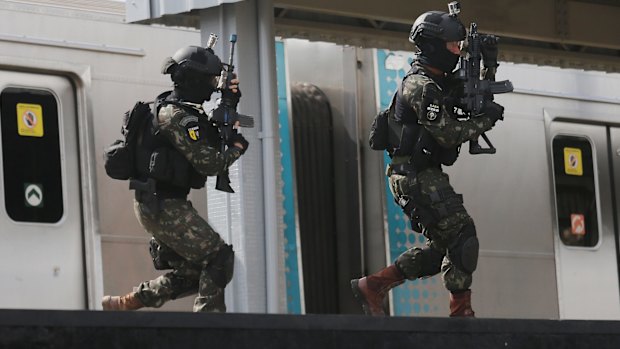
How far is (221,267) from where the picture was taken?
26.4ft

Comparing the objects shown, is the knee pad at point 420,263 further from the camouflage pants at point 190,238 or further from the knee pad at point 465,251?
the camouflage pants at point 190,238

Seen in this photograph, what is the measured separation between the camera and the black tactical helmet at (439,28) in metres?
8.11

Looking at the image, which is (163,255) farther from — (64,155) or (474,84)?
(474,84)

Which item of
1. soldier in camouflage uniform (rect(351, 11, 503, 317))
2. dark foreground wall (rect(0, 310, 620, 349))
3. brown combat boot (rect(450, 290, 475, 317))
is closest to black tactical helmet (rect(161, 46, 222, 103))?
soldier in camouflage uniform (rect(351, 11, 503, 317))

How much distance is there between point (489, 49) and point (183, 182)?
176 cm

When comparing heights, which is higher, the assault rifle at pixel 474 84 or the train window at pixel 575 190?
the assault rifle at pixel 474 84

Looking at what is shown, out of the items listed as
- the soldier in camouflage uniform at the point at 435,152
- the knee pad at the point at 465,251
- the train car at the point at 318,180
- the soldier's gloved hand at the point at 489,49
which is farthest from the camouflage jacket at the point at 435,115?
the train car at the point at 318,180

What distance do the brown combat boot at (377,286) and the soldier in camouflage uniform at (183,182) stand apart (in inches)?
29.7

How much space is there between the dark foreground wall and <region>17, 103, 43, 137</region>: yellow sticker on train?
12.2 ft

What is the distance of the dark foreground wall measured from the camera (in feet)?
17.0

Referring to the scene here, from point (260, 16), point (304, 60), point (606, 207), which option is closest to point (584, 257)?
point (606, 207)

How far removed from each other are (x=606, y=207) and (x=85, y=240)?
505 centimetres

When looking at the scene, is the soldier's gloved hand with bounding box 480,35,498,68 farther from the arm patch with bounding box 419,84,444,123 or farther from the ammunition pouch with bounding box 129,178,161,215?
the ammunition pouch with bounding box 129,178,161,215

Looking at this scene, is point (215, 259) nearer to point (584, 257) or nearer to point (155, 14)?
point (155, 14)
